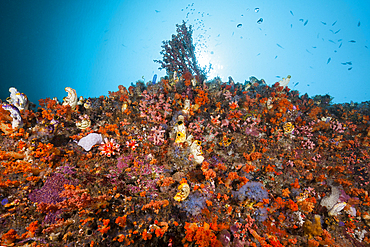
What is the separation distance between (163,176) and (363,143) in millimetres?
11300

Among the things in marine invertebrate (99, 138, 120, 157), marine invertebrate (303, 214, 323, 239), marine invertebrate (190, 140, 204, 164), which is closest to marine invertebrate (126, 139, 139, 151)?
marine invertebrate (99, 138, 120, 157)

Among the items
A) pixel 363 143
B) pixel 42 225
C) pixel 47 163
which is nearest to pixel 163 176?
pixel 42 225

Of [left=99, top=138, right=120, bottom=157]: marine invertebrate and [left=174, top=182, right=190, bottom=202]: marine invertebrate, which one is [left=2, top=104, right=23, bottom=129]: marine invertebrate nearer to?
[left=99, top=138, right=120, bottom=157]: marine invertebrate

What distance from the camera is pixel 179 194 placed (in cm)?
460

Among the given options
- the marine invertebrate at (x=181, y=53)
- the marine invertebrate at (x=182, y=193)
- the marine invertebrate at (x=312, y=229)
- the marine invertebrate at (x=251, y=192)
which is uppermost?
the marine invertebrate at (x=181, y=53)

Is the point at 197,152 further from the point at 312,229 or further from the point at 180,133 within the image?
the point at 312,229

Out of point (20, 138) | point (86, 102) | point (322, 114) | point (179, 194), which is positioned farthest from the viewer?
point (322, 114)

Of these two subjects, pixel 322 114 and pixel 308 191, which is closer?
pixel 308 191

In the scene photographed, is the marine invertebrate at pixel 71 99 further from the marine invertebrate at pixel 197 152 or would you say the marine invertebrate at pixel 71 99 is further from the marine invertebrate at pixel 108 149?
the marine invertebrate at pixel 197 152

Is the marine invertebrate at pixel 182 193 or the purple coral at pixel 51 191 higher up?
the purple coral at pixel 51 191

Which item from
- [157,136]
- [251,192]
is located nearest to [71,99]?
[157,136]

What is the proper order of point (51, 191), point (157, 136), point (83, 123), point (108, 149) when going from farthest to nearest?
point (83, 123) → point (157, 136) → point (108, 149) → point (51, 191)

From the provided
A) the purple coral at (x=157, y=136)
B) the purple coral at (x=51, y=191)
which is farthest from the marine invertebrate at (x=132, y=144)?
the purple coral at (x=51, y=191)

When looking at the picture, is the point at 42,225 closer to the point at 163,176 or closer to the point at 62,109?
the point at 163,176
